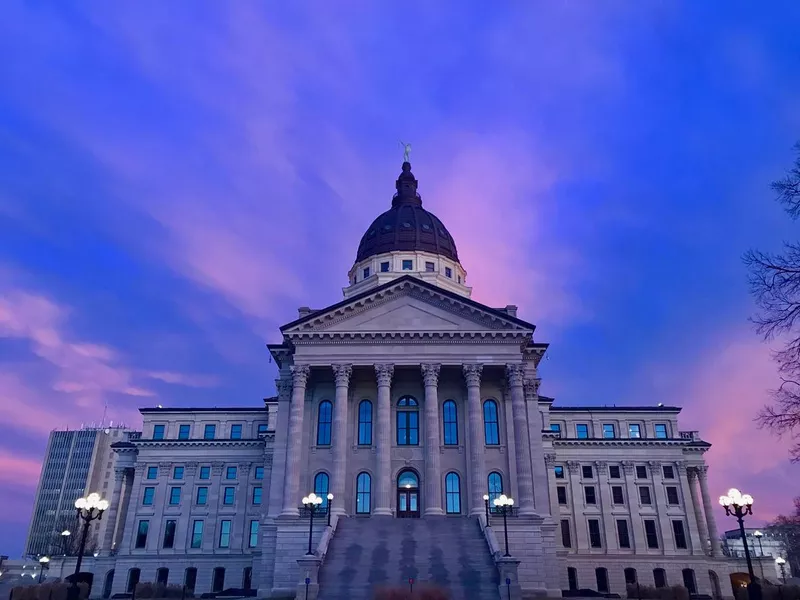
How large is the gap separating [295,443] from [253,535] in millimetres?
25952

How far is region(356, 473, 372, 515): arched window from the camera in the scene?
4528 cm

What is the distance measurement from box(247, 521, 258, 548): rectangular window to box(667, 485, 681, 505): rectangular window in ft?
139

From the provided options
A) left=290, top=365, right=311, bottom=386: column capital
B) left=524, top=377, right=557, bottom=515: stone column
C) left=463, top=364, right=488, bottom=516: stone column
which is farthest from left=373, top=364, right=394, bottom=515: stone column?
left=524, top=377, right=557, bottom=515: stone column

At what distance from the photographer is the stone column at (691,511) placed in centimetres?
6394

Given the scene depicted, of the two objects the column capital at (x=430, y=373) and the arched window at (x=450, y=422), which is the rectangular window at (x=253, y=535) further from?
the column capital at (x=430, y=373)

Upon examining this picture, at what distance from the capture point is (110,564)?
2501 inches

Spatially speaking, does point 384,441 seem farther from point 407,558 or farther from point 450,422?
point 407,558

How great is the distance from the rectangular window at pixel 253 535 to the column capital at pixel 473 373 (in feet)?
106

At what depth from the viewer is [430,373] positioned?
151 ft

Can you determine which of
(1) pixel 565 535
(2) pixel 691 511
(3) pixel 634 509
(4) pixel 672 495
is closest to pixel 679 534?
(2) pixel 691 511

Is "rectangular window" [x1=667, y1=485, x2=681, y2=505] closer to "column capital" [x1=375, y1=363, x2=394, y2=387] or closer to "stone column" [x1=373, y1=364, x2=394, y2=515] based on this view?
"stone column" [x1=373, y1=364, x2=394, y2=515]

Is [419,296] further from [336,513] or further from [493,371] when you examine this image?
[336,513]

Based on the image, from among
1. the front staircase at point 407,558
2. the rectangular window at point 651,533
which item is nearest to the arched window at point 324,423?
the front staircase at point 407,558

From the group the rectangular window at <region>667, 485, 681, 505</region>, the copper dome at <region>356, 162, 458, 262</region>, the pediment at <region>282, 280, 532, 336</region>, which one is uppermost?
the copper dome at <region>356, 162, 458, 262</region>
